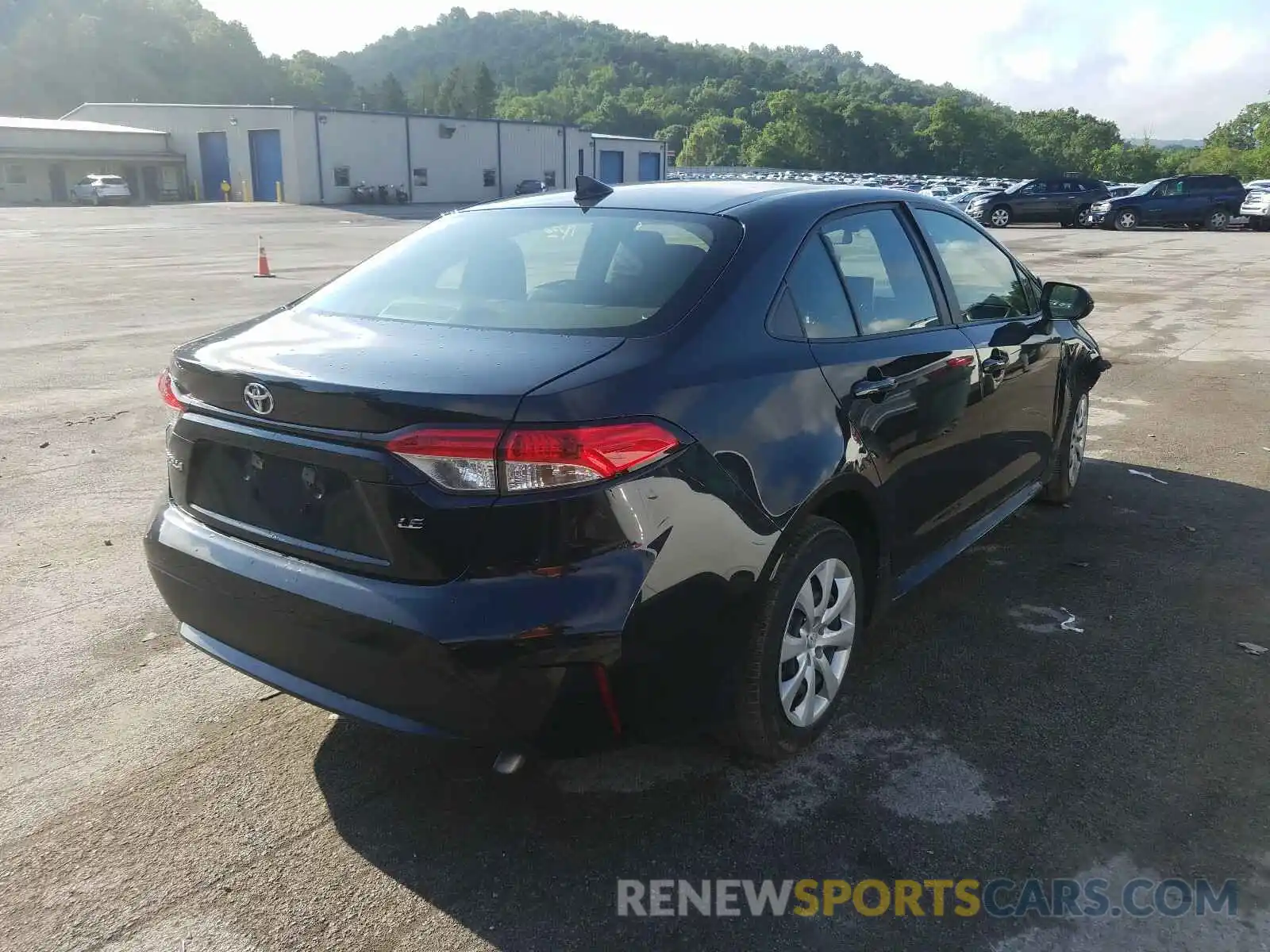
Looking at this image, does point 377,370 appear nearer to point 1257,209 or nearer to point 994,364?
point 994,364

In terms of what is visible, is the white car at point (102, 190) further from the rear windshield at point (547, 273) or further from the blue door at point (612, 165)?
the rear windshield at point (547, 273)

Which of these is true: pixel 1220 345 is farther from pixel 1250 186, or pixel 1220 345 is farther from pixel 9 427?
pixel 1250 186

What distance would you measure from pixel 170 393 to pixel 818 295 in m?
2.00

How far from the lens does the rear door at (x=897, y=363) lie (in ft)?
10.5

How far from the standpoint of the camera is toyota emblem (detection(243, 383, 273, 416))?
103 inches

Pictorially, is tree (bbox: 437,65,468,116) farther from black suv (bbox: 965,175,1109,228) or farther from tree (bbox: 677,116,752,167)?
black suv (bbox: 965,175,1109,228)

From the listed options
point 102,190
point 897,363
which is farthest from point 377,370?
point 102,190

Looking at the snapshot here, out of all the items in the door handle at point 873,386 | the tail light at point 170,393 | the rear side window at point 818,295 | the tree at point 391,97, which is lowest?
the tail light at point 170,393

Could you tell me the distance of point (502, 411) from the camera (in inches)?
93.0

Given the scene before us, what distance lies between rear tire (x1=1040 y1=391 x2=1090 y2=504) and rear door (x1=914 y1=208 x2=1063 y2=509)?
381 mm

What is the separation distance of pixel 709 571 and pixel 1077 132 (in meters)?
148

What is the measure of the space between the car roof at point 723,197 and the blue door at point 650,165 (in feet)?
238

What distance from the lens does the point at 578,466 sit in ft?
7.80

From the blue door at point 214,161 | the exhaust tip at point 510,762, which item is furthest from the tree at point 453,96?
the exhaust tip at point 510,762
